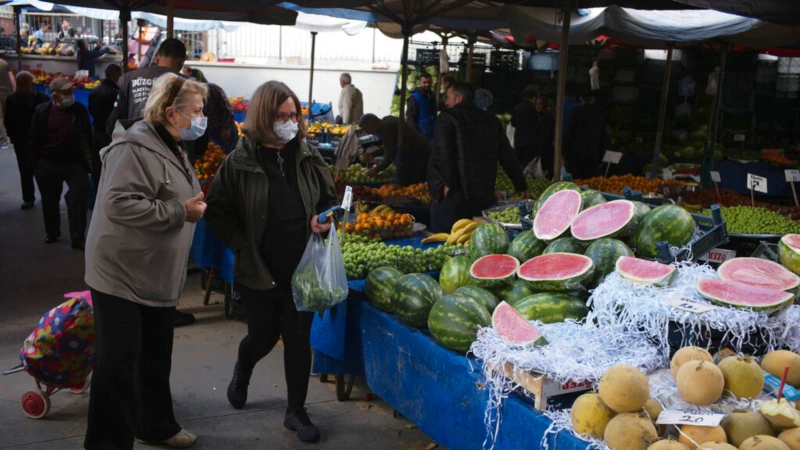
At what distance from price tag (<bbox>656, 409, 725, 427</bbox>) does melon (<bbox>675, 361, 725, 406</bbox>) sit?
1.8 inches

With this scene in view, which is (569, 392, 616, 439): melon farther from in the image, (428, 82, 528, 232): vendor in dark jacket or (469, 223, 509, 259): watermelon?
(428, 82, 528, 232): vendor in dark jacket

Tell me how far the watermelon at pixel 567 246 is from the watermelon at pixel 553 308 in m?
0.39

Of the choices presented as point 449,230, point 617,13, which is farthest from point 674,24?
point 449,230

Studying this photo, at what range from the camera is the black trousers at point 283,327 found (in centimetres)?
417

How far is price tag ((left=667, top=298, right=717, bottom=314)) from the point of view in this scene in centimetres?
292

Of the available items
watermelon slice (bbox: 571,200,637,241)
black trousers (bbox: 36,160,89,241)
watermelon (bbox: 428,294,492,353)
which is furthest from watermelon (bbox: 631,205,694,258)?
black trousers (bbox: 36,160,89,241)

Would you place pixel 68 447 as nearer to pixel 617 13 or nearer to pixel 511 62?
pixel 617 13

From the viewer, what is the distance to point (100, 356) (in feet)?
11.7

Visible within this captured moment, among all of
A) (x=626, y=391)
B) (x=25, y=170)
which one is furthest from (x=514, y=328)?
(x=25, y=170)

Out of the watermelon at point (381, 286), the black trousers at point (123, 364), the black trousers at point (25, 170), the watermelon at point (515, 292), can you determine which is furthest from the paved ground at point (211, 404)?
the black trousers at point (25, 170)

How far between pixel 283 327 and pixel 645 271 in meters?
1.97

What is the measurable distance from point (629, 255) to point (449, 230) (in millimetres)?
2783

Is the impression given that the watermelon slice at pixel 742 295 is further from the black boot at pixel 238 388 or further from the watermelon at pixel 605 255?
the black boot at pixel 238 388

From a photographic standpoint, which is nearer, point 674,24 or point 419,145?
point 419,145
